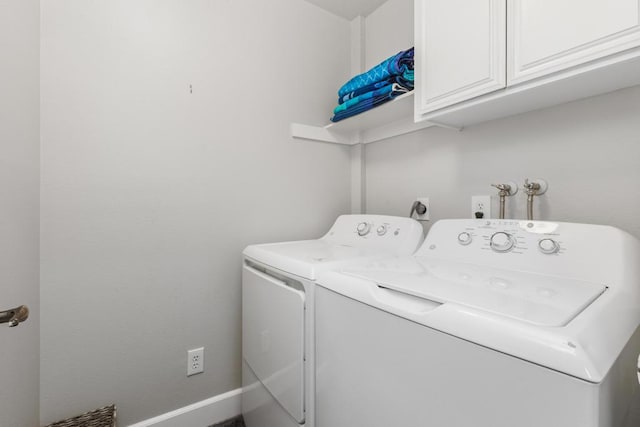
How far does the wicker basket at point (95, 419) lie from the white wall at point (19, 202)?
11 cm

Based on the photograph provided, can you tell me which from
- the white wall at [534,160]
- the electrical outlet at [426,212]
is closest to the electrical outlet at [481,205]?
the white wall at [534,160]

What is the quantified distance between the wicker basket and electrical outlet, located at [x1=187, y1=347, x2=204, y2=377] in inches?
12.5

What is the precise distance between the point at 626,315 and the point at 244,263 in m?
1.35

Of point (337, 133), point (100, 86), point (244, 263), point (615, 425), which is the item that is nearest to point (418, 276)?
point (615, 425)

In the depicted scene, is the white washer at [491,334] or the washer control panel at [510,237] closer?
the white washer at [491,334]

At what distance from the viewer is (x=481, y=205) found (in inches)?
52.3

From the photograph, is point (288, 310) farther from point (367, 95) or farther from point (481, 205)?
point (367, 95)

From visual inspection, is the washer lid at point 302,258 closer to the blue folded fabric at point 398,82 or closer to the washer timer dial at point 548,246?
the washer timer dial at point 548,246

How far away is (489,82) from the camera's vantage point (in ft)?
3.26

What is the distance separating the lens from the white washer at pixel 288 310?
962 mm

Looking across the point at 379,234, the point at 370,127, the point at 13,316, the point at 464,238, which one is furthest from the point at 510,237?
the point at 13,316

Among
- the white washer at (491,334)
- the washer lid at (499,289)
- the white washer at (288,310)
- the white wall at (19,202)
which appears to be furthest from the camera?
the white washer at (288,310)

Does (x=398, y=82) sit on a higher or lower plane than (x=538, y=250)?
higher

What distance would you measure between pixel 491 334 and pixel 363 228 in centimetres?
100
